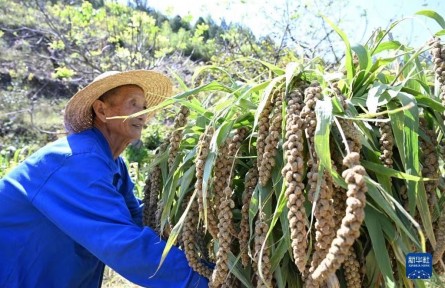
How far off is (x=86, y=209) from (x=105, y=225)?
0.33 feet

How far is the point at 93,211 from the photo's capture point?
166 centimetres

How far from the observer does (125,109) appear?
7.29 ft

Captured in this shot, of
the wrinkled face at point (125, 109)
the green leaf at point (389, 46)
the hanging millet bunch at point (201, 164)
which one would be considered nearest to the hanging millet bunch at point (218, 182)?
the hanging millet bunch at point (201, 164)

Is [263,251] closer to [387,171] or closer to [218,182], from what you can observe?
[218,182]

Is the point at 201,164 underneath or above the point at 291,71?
underneath

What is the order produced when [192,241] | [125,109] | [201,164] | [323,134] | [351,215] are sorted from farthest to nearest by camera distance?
[125,109] < [192,241] < [201,164] < [323,134] < [351,215]

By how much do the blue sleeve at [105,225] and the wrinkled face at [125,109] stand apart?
317 mm

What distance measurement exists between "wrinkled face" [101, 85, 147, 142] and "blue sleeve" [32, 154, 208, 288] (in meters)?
0.32

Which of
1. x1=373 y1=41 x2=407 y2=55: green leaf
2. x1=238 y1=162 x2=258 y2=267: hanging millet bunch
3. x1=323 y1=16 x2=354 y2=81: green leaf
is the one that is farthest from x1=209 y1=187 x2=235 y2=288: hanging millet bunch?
x1=373 y1=41 x2=407 y2=55: green leaf

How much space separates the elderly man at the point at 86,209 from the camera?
1.58 meters

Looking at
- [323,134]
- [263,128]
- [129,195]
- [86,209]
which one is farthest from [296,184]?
[129,195]

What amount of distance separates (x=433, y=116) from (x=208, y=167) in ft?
1.92

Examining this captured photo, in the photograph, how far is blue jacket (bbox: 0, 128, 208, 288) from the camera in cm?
157

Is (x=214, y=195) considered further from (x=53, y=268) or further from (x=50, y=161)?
(x=53, y=268)
